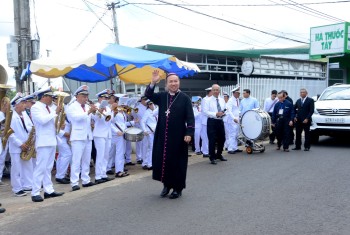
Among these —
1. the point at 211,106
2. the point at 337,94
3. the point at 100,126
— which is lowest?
the point at 100,126

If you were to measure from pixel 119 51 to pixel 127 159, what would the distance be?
2.89 metres

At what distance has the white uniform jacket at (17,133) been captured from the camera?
7.00 metres

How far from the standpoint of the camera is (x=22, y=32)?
32.1 ft

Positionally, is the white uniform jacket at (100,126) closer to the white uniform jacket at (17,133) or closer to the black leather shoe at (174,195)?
the white uniform jacket at (17,133)

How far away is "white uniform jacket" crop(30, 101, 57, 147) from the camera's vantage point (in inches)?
247

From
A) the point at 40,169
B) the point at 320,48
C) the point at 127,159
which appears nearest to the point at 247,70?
the point at 320,48

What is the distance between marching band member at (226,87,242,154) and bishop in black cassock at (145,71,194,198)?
473 cm

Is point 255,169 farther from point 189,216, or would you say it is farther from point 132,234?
point 132,234

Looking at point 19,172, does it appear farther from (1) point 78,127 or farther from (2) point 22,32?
(2) point 22,32

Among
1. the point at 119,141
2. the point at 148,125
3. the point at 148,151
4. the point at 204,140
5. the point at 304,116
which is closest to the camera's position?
the point at 119,141

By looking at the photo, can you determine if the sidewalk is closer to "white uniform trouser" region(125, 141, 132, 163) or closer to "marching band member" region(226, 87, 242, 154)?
"white uniform trouser" region(125, 141, 132, 163)

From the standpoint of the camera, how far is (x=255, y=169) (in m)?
8.45

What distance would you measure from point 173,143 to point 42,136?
2.21 meters

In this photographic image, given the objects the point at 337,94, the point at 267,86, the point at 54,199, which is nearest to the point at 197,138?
the point at 337,94
